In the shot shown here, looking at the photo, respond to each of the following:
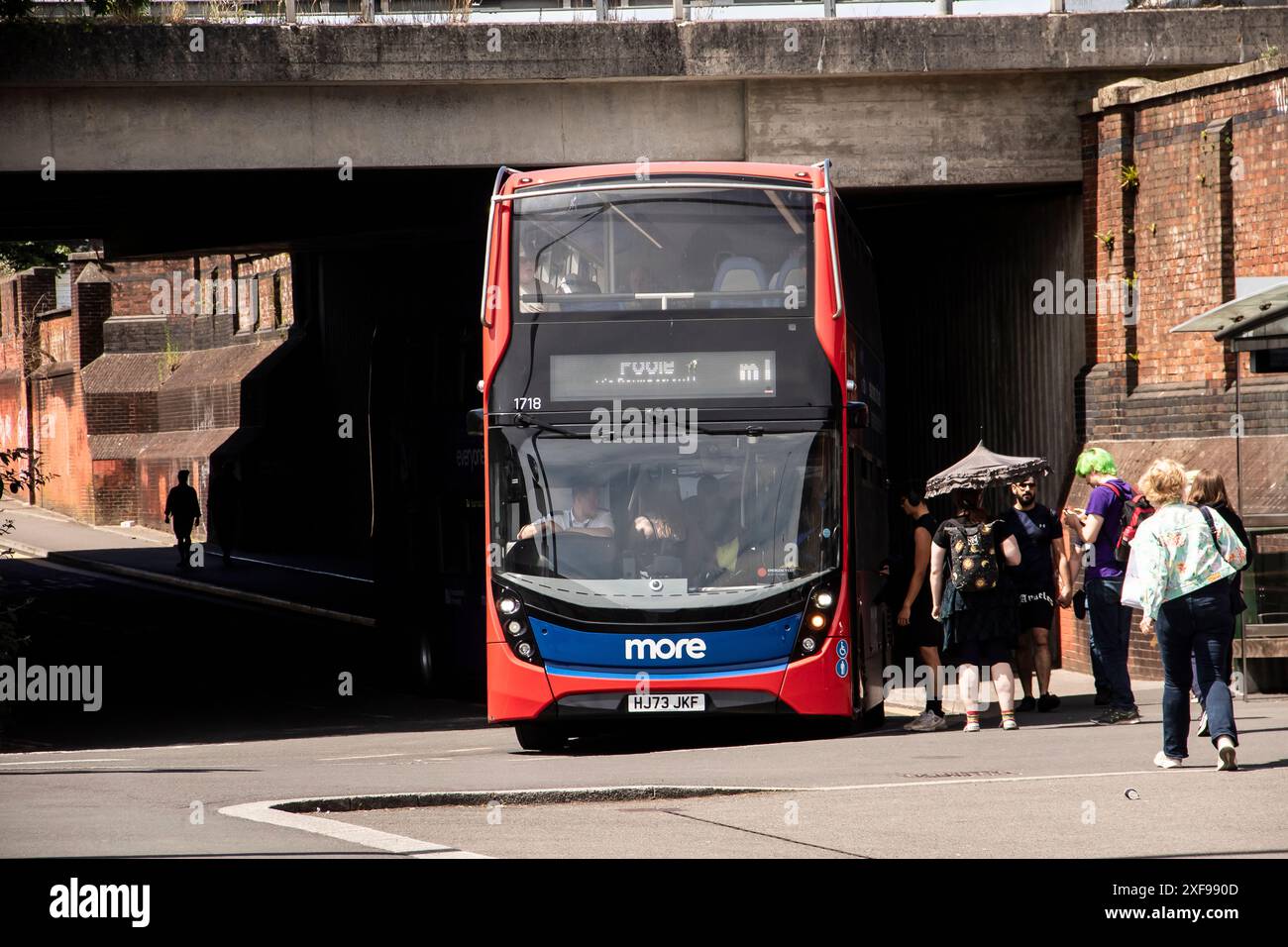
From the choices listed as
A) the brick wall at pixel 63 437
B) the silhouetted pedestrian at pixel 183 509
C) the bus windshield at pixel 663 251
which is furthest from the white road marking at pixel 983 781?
the brick wall at pixel 63 437

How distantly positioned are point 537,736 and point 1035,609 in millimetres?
4010

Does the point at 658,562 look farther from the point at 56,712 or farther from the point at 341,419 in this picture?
the point at 341,419

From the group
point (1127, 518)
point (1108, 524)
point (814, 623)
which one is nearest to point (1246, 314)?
point (1127, 518)

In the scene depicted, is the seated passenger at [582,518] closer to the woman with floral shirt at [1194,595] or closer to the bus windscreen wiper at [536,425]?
the bus windscreen wiper at [536,425]

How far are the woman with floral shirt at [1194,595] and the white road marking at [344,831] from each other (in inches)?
168

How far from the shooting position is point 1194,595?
10461 millimetres

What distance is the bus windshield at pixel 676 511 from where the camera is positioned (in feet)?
43.4

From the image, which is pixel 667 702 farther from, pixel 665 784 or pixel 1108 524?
pixel 1108 524

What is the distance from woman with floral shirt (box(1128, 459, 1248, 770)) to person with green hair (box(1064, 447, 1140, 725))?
9.18 ft

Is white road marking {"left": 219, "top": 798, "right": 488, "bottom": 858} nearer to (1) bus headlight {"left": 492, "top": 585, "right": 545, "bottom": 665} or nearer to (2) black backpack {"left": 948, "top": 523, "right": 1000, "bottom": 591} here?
(1) bus headlight {"left": 492, "top": 585, "right": 545, "bottom": 665}

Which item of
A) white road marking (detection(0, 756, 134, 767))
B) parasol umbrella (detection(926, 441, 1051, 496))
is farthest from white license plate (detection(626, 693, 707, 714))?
white road marking (detection(0, 756, 134, 767))

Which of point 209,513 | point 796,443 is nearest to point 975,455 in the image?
point 796,443

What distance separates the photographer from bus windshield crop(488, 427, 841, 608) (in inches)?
521

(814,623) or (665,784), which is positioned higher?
(814,623)
